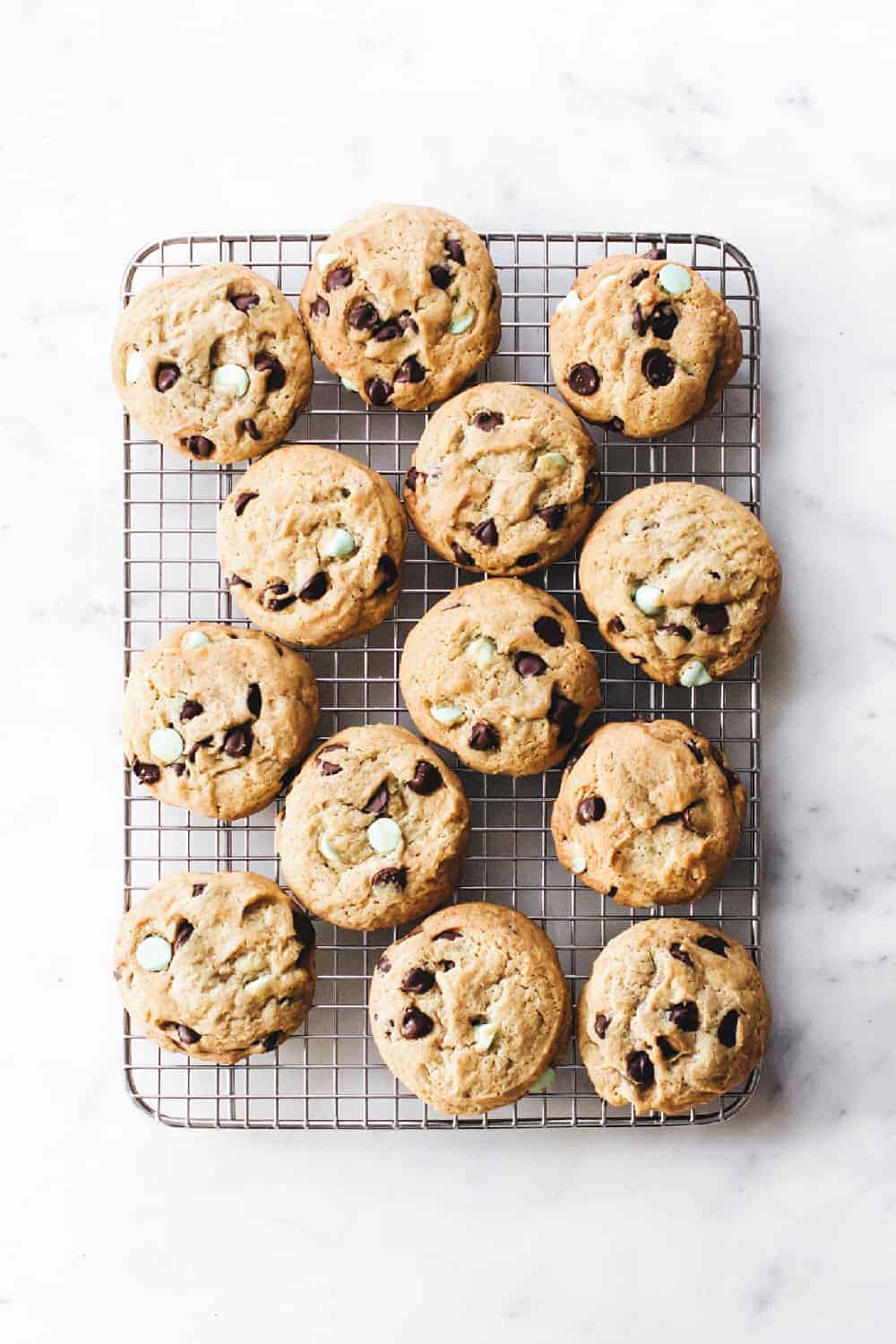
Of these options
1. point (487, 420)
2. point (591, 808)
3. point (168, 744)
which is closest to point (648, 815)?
point (591, 808)

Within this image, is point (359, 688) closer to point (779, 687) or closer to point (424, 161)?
point (779, 687)

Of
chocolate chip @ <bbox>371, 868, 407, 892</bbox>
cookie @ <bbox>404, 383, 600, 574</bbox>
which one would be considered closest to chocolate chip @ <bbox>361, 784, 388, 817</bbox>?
chocolate chip @ <bbox>371, 868, 407, 892</bbox>

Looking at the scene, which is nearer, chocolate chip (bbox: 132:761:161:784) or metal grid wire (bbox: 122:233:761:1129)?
chocolate chip (bbox: 132:761:161:784)

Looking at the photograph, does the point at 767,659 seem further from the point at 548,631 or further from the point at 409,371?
the point at 409,371

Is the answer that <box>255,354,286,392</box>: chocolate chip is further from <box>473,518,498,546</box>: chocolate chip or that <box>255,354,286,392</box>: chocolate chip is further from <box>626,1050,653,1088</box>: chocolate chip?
<box>626,1050,653,1088</box>: chocolate chip

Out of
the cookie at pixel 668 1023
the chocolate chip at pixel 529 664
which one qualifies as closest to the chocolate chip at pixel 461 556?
the chocolate chip at pixel 529 664

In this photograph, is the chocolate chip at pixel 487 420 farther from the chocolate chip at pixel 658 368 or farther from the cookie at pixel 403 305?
the chocolate chip at pixel 658 368
